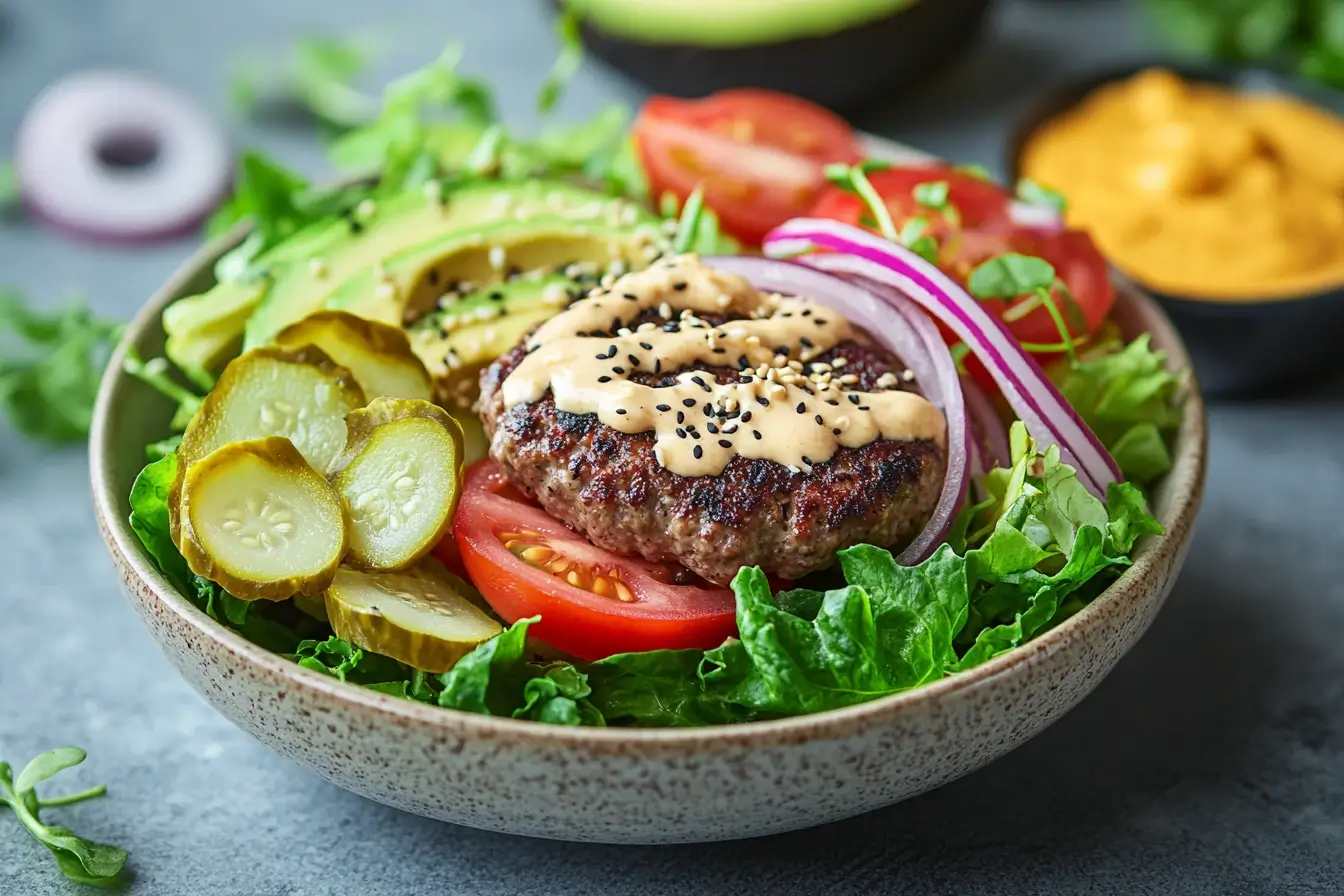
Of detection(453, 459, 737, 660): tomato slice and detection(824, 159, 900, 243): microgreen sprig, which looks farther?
detection(824, 159, 900, 243): microgreen sprig

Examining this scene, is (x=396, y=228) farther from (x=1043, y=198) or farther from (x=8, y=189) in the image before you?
(x=8, y=189)

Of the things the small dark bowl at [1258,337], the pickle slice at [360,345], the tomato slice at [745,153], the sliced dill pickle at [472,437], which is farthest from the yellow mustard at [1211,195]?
the pickle slice at [360,345]

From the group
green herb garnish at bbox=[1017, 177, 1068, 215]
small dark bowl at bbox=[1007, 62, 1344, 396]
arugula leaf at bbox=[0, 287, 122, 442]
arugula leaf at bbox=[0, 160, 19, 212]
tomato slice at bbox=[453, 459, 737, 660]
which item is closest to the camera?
tomato slice at bbox=[453, 459, 737, 660]

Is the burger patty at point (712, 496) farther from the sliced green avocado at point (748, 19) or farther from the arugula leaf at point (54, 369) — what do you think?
the sliced green avocado at point (748, 19)

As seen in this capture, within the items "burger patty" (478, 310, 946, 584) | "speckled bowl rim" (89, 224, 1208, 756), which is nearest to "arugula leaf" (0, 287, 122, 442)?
"speckled bowl rim" (89, 224, 1208, 756)

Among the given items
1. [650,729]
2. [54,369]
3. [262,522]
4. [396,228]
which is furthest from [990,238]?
[54,369]

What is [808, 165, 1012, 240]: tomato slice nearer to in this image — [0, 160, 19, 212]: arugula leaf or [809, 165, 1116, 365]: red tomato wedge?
[809, 165, 1116, 365]: red tomato wedge
